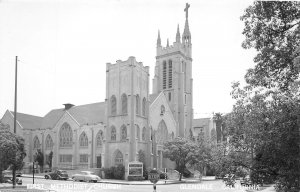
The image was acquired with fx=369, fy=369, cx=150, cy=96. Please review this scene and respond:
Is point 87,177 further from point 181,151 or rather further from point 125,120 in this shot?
point 181,151

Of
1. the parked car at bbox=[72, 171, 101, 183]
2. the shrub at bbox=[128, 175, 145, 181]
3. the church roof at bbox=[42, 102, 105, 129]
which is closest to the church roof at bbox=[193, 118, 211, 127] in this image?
the church roof at bbox=[42, 102, 105, 129]

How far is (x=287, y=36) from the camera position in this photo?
10.3 metres

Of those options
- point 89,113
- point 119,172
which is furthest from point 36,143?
point 119,172

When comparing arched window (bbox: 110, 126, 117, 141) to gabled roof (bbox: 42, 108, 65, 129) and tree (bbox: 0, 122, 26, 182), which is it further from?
tree (bbox: 0, 122, 26, 182)

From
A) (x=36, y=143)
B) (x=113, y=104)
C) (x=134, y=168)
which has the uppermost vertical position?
(x=113, y=104)

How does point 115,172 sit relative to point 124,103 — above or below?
below

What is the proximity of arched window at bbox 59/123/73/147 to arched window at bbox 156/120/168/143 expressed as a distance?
49.8ft

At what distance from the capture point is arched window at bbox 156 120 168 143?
61463 millimetres

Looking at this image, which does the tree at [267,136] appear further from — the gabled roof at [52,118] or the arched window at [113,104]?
the gabled roof at [52,118]

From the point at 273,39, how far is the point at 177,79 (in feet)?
198

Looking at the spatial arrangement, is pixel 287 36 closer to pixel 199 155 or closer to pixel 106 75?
pixel 199 155

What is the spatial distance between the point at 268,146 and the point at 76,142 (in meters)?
54.5

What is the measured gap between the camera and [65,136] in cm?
6444

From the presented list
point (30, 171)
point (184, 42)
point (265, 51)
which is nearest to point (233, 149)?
A: point (265, 51)
